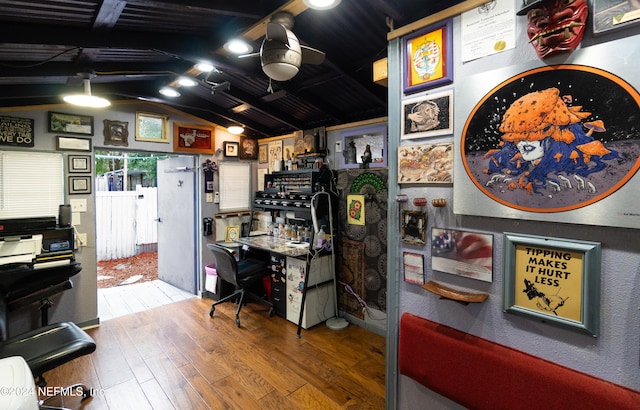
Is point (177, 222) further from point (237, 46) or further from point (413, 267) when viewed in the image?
point (413, 267)

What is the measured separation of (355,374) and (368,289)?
3.15 feet

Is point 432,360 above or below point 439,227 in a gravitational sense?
below

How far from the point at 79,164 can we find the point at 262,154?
7.32 ft

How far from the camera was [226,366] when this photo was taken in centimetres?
256

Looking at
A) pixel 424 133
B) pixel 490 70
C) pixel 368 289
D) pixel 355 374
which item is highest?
pixel 490 70

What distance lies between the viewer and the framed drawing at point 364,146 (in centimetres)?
312

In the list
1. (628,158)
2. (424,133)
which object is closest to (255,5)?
(424,133)

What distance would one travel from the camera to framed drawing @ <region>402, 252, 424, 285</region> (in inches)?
62.5

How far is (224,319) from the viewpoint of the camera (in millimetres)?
3484

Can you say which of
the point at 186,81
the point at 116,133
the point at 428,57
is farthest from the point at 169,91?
the point at 428,57

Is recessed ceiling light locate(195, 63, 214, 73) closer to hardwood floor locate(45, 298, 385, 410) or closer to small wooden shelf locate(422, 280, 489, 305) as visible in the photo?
small wooden shelf locate(422, 280, 489, 305)

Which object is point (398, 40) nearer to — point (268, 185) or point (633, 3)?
point (633, 3)

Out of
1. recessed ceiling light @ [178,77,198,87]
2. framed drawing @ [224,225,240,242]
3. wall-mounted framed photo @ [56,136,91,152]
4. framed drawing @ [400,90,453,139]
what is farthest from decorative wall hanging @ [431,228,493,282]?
wall-mounted framed photo @ [56,136,91,152]

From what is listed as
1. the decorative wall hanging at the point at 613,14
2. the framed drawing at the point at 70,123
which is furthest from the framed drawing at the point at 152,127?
the decorative wall hanging at the point at 613,14
